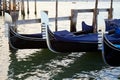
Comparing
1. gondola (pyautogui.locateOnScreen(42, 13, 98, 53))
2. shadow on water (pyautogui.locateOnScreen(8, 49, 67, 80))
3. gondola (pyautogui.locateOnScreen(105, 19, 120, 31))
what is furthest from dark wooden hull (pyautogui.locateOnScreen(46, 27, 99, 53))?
gondola (pyautogui.locateOnScreen(105, 19, 120, 31))

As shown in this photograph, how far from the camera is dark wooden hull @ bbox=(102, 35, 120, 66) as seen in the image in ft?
39.3

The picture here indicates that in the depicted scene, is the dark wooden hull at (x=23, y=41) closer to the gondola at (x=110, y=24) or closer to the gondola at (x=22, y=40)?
the gondola at (x=22, y=40)

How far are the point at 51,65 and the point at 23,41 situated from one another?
162cm

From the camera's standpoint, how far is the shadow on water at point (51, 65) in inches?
477

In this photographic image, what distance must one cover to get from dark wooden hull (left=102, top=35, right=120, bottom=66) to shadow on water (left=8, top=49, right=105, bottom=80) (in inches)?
33.7

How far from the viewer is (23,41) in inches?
561

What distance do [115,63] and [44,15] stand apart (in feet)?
10.6

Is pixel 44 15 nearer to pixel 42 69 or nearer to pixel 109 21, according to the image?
pixel 42 69

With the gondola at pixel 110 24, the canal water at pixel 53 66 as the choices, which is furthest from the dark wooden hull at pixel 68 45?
Result: the gondola at pixel 110 24

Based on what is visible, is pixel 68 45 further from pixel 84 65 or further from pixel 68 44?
pixel 84 65

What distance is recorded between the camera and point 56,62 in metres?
13.9

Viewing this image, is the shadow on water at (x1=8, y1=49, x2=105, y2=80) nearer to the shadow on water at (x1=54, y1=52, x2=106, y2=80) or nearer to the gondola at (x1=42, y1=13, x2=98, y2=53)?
the shadow on water at (x1=54, y1=52, x2=106, y2=80)

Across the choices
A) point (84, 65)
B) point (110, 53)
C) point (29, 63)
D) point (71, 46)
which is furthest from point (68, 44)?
point (110, 53)

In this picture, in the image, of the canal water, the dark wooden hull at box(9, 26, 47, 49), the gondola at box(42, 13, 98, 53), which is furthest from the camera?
the dark wooden hull at box(9, 26, 47, 49)
